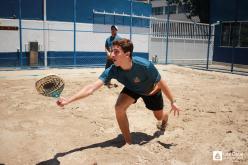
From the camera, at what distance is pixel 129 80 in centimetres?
436

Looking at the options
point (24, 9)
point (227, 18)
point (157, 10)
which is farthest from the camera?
point (157, 10)

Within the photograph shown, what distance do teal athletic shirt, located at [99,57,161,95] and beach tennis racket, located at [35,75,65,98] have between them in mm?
581

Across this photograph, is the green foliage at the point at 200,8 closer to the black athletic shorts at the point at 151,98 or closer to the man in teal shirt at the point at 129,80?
the black athletic shorts at the point at 151,98

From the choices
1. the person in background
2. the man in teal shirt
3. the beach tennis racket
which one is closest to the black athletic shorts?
the man in teal shirt

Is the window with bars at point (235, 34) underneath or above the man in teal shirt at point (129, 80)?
above

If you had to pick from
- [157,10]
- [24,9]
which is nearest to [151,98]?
[24,9]

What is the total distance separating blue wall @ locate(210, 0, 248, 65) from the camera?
1958cm

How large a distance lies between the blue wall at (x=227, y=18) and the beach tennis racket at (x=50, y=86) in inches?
677

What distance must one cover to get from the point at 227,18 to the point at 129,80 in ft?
59.5

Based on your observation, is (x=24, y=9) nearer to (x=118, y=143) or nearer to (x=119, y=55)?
(x=118, y=143)

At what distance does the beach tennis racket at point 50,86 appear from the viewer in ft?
12.4

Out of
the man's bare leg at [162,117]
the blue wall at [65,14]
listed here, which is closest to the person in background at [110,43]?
the man's bare leg at [162,117]

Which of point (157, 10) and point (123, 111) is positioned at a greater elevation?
point (157, 10)

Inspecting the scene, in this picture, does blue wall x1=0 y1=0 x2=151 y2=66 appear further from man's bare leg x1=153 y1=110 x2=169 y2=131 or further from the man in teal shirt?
the man in teal shirt
